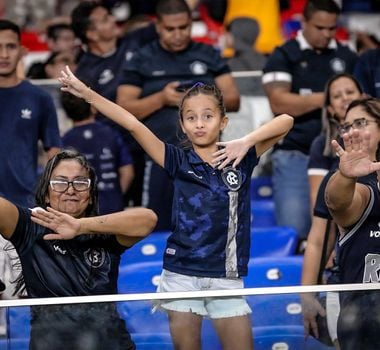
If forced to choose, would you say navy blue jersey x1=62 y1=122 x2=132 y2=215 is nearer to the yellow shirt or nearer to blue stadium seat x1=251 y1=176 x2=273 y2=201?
blue stadium seat x1=251 y1=176 x2=273 y2=201

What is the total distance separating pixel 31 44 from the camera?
11945mm

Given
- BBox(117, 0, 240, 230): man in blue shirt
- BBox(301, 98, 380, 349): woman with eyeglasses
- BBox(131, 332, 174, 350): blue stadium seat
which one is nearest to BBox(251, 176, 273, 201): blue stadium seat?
BBox(117, 0, 240, 230): man in blue shirt

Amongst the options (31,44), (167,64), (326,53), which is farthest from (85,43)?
(31,44)

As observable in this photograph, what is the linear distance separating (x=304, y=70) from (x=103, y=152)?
1.46 m

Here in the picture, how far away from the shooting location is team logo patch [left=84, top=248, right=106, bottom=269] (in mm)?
5617

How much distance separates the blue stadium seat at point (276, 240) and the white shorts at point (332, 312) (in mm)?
2813

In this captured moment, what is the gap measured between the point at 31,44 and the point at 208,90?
20.0 ft

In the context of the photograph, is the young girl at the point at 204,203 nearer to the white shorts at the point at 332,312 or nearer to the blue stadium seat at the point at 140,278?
the white shorts at the point at 332,312

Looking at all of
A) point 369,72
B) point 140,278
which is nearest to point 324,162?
point 369,72

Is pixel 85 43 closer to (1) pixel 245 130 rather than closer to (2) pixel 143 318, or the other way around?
(1) pixel 245 130

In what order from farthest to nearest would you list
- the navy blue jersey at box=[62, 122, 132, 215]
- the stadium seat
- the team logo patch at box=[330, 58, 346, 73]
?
the team logo patch at box=[330, 58, 346, 73] → the navy blue jersey at box=[62, 122, 132, 215] → the stadium seat

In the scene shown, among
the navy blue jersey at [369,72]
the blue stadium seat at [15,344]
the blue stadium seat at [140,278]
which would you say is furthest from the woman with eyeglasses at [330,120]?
the blue stadium seat at [15,344]

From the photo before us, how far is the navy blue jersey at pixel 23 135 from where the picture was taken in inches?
294

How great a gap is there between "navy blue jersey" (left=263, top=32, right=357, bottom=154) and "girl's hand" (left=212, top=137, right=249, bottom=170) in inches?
101
